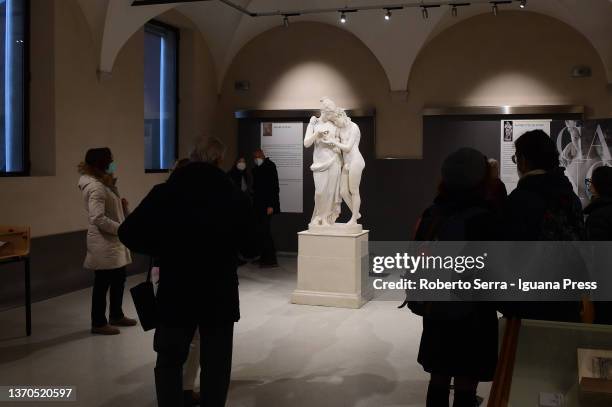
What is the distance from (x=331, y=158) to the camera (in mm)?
7949

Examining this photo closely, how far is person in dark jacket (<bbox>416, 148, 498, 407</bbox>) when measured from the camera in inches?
115

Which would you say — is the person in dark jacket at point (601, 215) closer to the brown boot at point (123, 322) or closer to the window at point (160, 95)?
the brown boot at point (123, 322)

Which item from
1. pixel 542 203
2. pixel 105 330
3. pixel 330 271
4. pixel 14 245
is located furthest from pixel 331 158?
pixel 542 203

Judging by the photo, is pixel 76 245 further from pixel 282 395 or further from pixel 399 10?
pixel 399 10

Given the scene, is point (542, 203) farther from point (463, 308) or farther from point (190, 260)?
point (190, 260)

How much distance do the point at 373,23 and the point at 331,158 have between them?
4.22 m

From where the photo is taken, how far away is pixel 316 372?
5.32 metres

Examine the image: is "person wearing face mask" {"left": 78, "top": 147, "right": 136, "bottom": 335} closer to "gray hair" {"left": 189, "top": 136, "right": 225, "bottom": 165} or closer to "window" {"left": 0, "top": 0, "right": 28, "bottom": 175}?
"window" {"left": 0, "top": 0, "right": 28, "bottom": 175}

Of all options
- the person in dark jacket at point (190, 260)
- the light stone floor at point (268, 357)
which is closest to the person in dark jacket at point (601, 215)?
the light stone floor at point (268, 357)

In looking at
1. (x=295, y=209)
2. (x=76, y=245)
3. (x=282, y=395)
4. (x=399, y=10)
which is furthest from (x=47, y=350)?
(x=399, y=10)

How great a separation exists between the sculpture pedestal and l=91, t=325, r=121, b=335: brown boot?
2.28 m

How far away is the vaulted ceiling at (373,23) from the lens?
9.59 m

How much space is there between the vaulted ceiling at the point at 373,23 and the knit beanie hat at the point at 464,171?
285 inches

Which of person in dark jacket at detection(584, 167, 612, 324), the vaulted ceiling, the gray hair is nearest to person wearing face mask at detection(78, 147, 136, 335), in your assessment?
the gray hair
